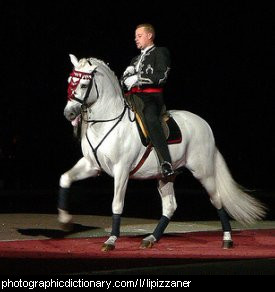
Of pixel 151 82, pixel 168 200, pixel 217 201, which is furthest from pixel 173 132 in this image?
pixel 217 201

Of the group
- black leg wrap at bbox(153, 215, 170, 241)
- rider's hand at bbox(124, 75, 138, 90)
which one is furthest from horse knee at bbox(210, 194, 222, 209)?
rider's hand at bbox(124, 75, 138, 90)

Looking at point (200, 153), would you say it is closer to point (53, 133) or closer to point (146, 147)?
point (146, 147)

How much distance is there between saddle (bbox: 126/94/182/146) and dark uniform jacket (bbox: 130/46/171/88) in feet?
0.82

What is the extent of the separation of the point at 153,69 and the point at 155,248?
2348mm

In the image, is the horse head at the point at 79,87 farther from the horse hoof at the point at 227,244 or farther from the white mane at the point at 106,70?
the horse hoof at the point at 227,244

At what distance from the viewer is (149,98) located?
11484 millimetres

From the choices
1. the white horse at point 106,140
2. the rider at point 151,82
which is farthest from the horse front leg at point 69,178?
the rider at point 151,82

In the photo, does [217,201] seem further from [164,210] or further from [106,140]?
[106,140]

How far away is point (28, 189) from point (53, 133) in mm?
6160

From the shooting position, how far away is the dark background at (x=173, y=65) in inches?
1286

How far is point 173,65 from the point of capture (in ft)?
115

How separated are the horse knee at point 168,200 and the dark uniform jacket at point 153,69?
1.65 meters

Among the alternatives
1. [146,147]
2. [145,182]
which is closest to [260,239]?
[146,147]

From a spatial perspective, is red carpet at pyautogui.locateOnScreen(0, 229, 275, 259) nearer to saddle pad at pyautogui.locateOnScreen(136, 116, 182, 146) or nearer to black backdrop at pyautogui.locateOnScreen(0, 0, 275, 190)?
saddle pad at pyautogui.locateOnScreen(136, 116, 182, 146)
